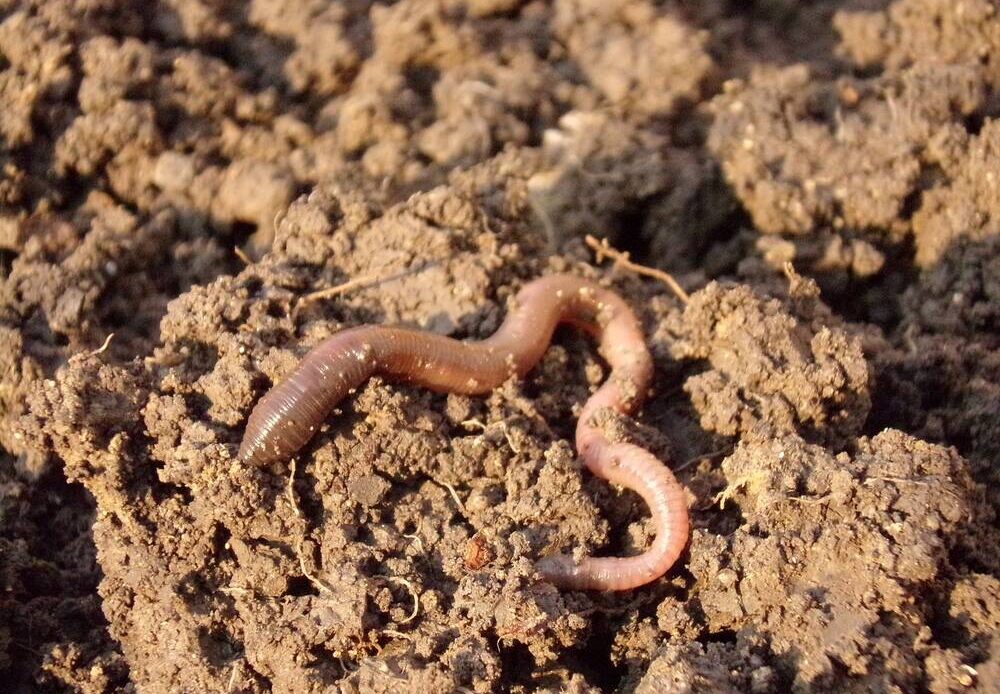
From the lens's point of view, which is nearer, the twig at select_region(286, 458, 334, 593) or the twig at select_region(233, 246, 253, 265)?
the twig at select_region(286, 458, 334, 593)

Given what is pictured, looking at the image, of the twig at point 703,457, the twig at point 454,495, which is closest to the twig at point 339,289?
the twig at point 454,495

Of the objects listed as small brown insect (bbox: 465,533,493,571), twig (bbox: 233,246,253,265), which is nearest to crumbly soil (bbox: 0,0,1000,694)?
small brown insect (bbox: 465,533,493,571)

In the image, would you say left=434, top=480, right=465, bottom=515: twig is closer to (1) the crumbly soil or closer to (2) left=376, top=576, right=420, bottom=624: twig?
(1) the crumbly soil

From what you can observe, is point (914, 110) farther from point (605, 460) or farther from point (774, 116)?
point (605, 460)

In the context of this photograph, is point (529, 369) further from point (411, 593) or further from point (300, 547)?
point (300, 547)

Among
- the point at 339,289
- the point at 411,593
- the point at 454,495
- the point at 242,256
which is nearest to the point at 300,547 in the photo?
the point at 411,593

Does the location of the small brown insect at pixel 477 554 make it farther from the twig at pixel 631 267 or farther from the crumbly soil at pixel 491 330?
the twig at pixel 631 267

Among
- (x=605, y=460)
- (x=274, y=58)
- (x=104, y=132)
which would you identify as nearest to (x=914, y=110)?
(x=605, y=460)
